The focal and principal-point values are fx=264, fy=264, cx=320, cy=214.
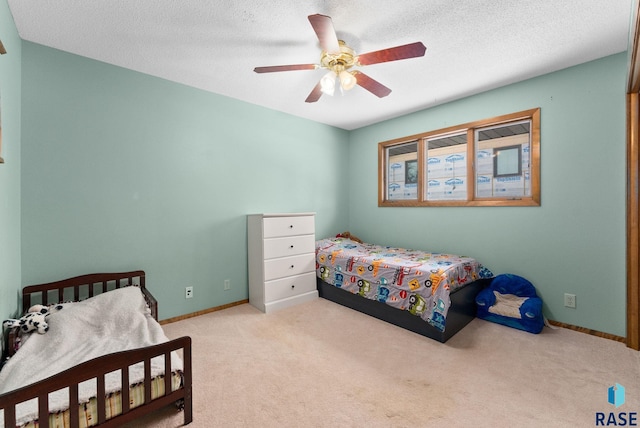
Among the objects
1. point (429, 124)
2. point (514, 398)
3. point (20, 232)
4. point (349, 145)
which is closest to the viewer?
point (514, 398)

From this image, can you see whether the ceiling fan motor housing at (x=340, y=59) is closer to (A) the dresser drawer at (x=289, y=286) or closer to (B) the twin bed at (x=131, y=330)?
(B) the twin bed at (x=131, y=330)

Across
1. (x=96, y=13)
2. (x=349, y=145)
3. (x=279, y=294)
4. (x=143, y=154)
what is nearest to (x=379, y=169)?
(x=349, y=145)

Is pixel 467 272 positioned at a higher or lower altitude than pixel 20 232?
lower

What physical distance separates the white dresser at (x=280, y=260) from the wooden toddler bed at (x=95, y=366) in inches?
44.9

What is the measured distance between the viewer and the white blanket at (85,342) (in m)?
1.29

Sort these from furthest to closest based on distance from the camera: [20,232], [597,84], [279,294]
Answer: [279,294]
[597,84]
[20,232]

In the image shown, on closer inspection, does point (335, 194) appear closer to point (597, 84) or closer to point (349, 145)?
point (349, 145)

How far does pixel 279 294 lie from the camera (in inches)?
121

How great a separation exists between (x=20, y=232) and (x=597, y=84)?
4847mm

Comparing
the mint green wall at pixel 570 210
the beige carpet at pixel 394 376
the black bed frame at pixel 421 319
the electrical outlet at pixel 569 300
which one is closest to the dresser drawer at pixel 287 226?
the black bed frame at pixel 421 319

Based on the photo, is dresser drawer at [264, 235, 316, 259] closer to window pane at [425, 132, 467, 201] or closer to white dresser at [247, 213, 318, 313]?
white dresser at [247, 213, 318, 313]

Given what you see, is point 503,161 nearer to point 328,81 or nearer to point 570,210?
point 570,210

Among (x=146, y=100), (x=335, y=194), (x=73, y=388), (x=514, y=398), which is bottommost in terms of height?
(x=514, y=398)

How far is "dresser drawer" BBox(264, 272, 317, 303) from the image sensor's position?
2999mm
